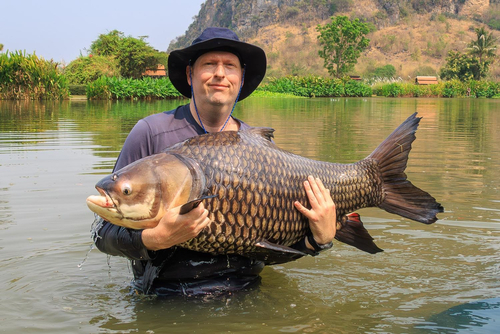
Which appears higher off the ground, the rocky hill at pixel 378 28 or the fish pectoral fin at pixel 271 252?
the rocky hill at pixel 378 28

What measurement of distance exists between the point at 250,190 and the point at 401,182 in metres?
1.12

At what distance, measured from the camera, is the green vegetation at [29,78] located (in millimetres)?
31011

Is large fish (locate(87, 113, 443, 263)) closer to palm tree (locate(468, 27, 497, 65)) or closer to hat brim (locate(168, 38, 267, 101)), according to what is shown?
hat brim (locate(168, 38, 267, 101))

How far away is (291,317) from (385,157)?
115 cm

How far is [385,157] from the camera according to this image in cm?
365

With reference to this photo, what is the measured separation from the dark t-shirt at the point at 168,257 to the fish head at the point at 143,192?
20.5 inches

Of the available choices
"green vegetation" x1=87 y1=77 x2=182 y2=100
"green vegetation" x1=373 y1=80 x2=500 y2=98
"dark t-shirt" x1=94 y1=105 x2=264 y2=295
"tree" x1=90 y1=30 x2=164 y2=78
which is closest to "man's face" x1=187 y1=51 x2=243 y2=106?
"dark t-shirt" x1=94 y1=105 x2=264 y2=295

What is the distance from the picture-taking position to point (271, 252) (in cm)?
321

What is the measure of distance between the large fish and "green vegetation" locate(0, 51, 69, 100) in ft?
100

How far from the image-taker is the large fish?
258 cm

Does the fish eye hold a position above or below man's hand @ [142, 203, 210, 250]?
above

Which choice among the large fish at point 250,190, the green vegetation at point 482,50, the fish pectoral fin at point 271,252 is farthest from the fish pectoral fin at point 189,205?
the green vegetation at point 482,50

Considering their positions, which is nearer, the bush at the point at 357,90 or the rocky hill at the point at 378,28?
the bush at the point at 357,90

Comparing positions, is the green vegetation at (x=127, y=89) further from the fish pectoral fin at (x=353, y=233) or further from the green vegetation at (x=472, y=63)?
the green vegetation at (x=472, y=63)
